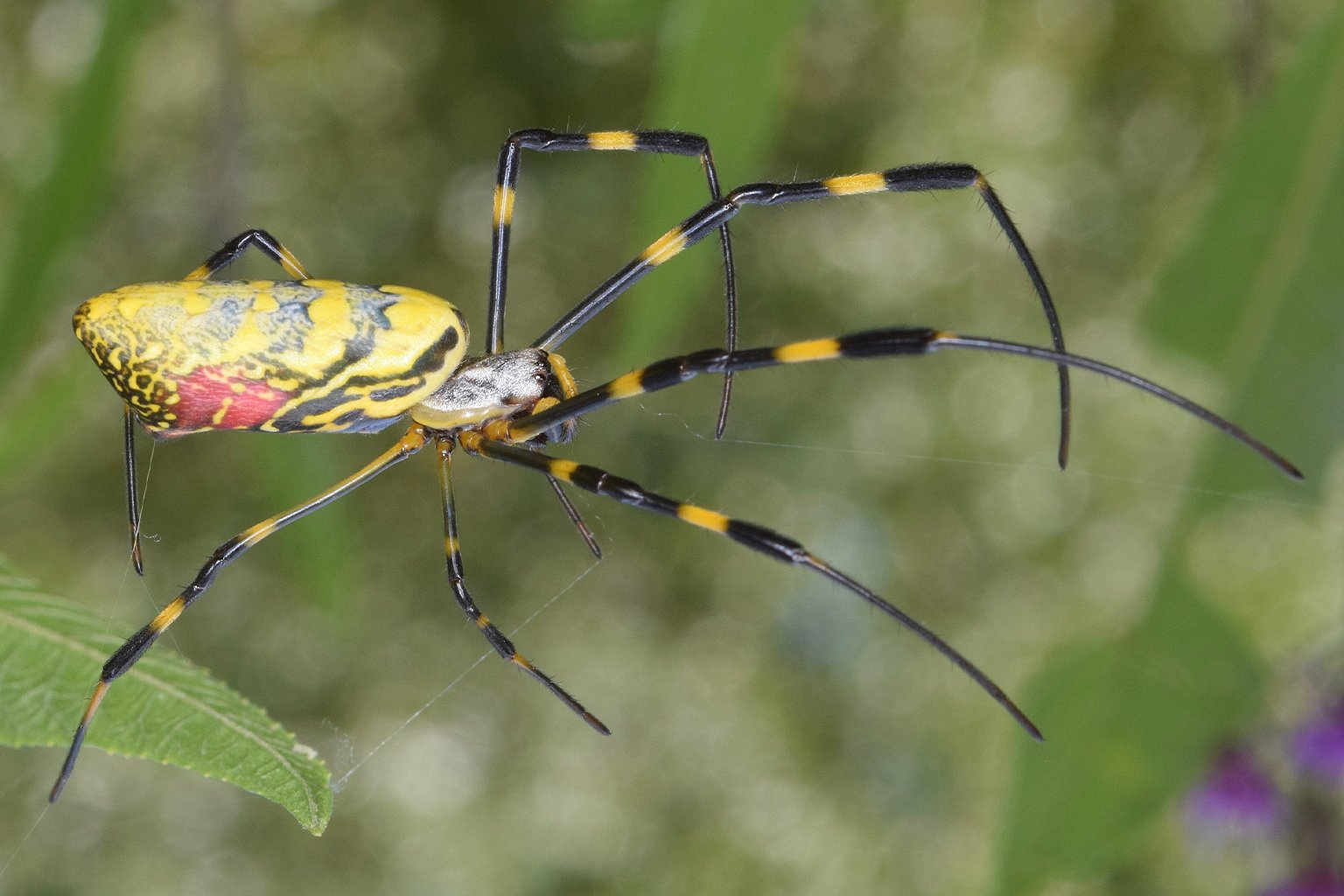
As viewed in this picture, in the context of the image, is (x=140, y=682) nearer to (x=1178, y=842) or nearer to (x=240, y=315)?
(x=240, y=315)

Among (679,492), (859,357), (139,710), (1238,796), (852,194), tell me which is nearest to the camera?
(139,710)

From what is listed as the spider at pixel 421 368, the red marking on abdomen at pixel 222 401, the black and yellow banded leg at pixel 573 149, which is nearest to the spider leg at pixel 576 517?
the spider at pixel 421 368

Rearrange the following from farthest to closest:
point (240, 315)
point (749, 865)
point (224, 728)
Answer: point (749, 865) → point (240, 315) → point (224, 728)

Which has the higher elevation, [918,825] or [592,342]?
[592,342]

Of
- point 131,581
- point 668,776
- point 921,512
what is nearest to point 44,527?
Result: point 131,581

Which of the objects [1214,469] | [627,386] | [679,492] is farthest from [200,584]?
[679,492]

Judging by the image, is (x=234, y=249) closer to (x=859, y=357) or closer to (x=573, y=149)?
(x=573, y=149)
